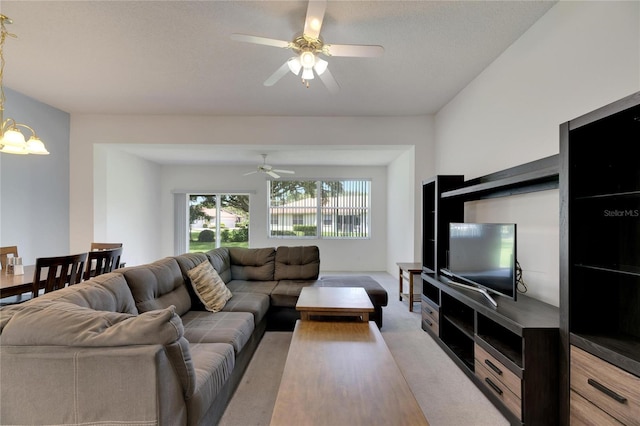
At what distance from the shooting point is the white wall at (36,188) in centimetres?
339

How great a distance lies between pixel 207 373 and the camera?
1.56 metres

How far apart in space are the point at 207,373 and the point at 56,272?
6.19 ft

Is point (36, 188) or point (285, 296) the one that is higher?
Answer: point (36, 188)

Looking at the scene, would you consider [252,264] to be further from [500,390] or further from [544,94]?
[544,94]

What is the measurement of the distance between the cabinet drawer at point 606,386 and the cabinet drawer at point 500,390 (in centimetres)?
35

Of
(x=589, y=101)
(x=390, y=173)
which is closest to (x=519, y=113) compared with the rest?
(x=589, y=101)

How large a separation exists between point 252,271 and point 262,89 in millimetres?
2311

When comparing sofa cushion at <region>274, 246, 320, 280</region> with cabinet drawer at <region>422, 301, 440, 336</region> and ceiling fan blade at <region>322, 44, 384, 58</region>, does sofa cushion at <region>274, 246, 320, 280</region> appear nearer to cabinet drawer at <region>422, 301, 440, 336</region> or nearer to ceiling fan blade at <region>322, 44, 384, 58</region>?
cabinet drawer at <region>422, 301, 440, 336</region>

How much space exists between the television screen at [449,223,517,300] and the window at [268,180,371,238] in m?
4.20

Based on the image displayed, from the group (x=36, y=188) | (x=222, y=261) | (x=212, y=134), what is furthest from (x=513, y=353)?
(x=36, y=188)

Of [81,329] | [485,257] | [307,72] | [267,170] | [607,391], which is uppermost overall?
[307,72]

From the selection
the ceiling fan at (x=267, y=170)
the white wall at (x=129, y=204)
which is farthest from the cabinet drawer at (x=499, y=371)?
the white wall at (x=129, y=204)

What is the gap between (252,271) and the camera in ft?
12.4

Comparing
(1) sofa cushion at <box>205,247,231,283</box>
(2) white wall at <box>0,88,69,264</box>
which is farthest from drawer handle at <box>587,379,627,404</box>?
(2) white wall at <box>0,88,69,264</box>
